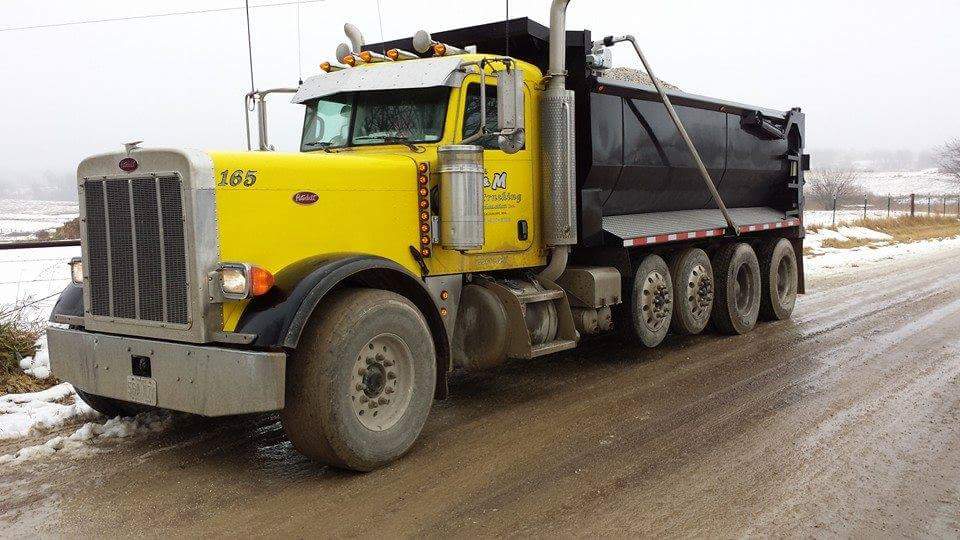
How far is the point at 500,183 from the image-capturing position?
257 inches

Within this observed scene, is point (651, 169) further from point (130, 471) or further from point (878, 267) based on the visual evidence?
point (878, 267)

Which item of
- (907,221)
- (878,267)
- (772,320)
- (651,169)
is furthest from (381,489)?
(907,221)

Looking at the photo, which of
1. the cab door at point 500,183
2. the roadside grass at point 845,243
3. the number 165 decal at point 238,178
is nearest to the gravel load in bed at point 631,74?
the cab door at point 500,183

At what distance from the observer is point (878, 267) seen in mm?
16688

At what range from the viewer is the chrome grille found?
15.5ft

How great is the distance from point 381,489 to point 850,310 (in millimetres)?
8626

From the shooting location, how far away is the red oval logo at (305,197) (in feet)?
16.5

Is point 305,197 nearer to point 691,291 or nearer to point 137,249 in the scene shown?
point 137,249

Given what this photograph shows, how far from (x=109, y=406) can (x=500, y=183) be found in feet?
11.3

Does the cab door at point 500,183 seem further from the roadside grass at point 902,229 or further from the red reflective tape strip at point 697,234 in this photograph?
the roadside grass at point 902,229

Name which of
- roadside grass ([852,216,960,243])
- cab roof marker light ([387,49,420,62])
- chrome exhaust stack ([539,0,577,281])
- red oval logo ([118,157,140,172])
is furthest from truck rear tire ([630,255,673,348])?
roadside grass ([852,216,960,243])

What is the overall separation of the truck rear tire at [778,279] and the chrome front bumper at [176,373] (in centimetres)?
777

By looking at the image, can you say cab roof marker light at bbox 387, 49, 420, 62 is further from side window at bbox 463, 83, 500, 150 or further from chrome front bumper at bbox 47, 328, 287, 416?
chrome front bumper at bbox 47, 328, 287, 416

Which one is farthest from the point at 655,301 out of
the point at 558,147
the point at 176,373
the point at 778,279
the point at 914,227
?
the point at 914,227
